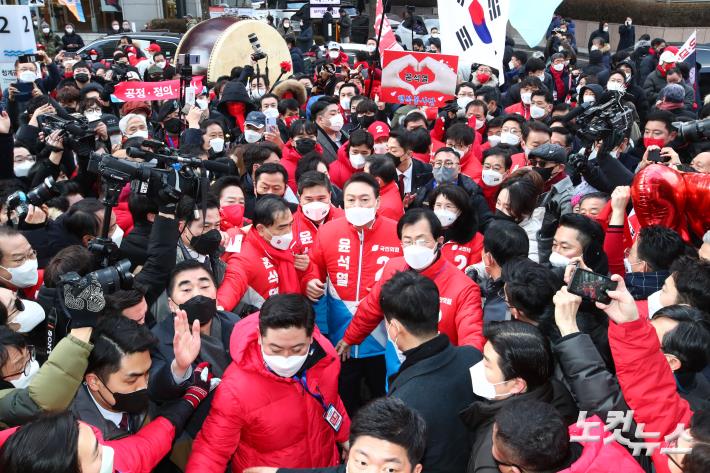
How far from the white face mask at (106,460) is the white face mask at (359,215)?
2254 mm

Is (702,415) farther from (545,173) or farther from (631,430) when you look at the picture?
(545,173)

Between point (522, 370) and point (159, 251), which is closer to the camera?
point (522, 370)

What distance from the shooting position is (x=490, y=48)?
306 inches

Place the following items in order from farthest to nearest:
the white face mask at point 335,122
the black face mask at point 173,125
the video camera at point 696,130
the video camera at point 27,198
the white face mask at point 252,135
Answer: the black face mask at point 173,125 < the white face mask at point 335,122 < the white face mask at point 252,135 < the video camera at point 696,130 < the video camera at point 27,198

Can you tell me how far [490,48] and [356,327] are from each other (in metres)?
5.10

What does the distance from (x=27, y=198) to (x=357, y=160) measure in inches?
114

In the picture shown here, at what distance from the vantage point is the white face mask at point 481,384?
101 inches

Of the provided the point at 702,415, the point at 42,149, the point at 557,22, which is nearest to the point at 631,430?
the point at 702,415

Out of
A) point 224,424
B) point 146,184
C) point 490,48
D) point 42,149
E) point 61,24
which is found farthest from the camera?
point 61,24

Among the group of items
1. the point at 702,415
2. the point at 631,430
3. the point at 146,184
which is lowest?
the point at 631,430

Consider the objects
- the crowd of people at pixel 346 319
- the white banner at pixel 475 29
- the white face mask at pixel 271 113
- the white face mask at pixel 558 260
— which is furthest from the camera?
the white face mask at pixel 271 113

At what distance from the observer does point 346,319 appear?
167 inches

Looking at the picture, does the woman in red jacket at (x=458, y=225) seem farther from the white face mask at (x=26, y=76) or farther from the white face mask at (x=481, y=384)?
the white face mask at (x=26, y=76)

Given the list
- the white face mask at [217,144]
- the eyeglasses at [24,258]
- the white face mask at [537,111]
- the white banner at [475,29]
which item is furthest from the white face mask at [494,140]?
the eyeglasses at [24,258]
